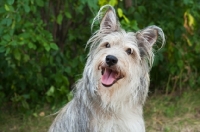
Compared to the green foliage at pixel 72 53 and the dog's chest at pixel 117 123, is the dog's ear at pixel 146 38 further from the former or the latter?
the green foliage at pixel 72 53

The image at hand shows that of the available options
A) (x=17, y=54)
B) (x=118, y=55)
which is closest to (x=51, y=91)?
(x=17, y=54)

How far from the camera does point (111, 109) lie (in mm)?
4523

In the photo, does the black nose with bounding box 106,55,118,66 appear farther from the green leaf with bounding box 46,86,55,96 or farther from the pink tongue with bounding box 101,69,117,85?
the green leaf with bounding box 46,86,55,96

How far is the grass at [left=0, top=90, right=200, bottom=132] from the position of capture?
6.20 m

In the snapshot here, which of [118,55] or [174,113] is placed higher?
[118,55]

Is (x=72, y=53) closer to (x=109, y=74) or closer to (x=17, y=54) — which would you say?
(x=17, y=54)

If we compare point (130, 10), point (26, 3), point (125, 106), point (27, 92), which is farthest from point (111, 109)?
point (27, 92)

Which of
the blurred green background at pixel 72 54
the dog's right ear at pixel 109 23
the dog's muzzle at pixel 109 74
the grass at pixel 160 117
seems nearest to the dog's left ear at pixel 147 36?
the dog's right ear at pixel 109 23

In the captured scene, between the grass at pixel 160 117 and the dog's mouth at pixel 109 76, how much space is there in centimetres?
193

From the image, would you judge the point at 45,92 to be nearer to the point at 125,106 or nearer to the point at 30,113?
the point at 30,113

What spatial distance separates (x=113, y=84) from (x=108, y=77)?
77 mm

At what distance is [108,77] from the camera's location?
14.4 ft

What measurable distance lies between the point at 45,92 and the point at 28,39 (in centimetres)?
148

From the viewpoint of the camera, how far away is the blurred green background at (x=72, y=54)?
248 inches
